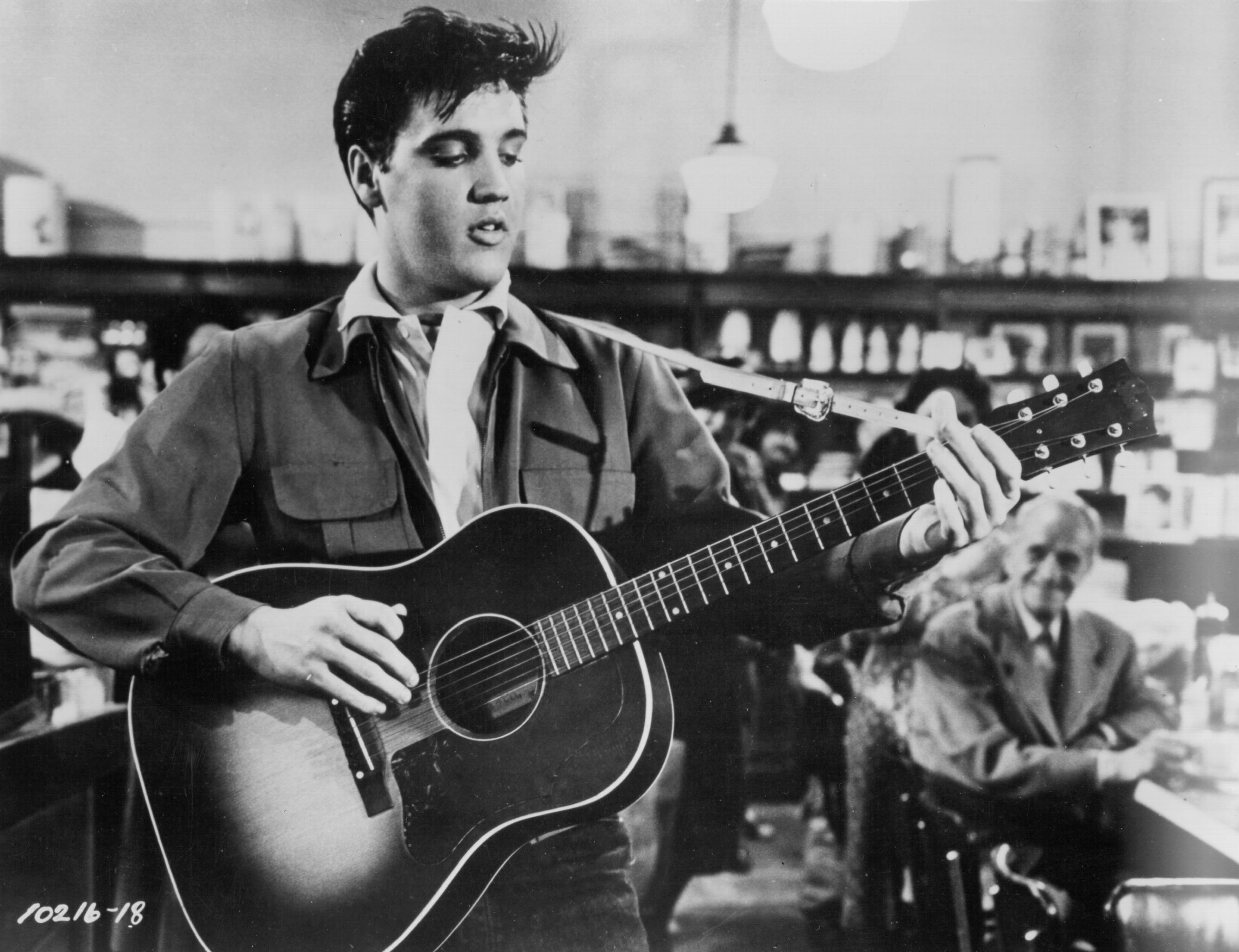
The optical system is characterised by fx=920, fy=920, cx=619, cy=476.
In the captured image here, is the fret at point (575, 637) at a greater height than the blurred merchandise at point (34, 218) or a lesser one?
lesser

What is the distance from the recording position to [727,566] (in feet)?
5.23

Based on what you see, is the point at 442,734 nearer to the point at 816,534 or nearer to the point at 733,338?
the point at 816,534

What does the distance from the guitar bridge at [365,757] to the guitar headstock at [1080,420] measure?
121cm

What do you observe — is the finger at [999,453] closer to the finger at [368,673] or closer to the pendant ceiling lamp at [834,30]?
the pendant ceiling lamp at [834,30]

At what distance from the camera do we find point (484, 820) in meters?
1.60

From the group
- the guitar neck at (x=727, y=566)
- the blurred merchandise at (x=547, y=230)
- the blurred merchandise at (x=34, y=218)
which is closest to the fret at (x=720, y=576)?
the guitar neck at (x=727, y=566)

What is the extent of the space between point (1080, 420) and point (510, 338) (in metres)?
1.03

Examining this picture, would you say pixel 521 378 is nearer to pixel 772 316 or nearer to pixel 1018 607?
pixel 772 316

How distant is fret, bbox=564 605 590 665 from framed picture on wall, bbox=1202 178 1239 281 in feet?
4.79

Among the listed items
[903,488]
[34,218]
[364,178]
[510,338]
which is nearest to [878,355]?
[903,488]

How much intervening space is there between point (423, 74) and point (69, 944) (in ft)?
6.07

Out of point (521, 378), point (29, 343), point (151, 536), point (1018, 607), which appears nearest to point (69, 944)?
point (151, 536)

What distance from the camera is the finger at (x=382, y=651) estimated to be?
1.63 meters

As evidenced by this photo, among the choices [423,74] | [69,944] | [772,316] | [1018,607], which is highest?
[423,74]
